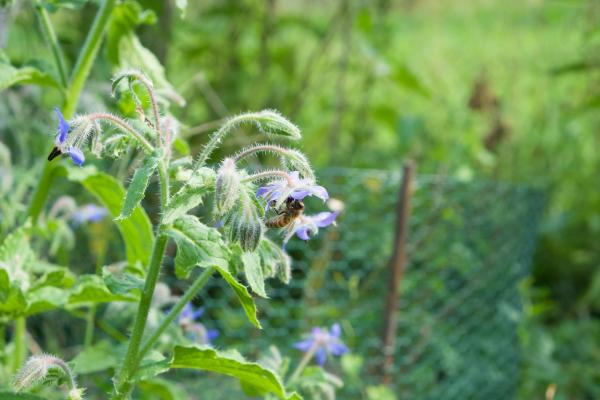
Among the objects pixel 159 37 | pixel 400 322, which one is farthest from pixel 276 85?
pixel 400 322

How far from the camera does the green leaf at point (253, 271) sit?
1.07m

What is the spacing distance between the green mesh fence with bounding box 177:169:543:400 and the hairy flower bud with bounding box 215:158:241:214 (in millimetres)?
1779

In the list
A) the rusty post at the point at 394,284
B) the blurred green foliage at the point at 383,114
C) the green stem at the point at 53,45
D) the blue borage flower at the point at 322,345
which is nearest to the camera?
the green stem at the point at 53,45

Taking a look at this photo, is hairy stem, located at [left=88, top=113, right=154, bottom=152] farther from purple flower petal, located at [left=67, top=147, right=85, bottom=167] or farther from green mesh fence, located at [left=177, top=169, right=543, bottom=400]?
green mesh fence, located at [left=177, top=169, right=543, bottom=400]

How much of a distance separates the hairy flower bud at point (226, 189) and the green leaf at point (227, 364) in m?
0.23

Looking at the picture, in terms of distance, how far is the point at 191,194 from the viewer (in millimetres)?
1049

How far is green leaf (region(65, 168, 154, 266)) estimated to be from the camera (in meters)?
1.36

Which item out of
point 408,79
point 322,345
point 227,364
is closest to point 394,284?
point 322,345

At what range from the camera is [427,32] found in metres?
6.82

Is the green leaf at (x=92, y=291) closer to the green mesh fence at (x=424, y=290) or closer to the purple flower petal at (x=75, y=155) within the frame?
the purple flower petal at (x=75, y=155)

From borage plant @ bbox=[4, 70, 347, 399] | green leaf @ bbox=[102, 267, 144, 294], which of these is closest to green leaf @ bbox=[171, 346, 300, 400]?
borage plant @ bbox=[4, 70, 347, 399]

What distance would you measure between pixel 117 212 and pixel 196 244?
384mm

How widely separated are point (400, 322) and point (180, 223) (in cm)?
199

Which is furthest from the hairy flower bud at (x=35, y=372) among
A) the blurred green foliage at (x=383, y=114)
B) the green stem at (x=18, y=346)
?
the blurred green foliage at (x=383, y=114)
